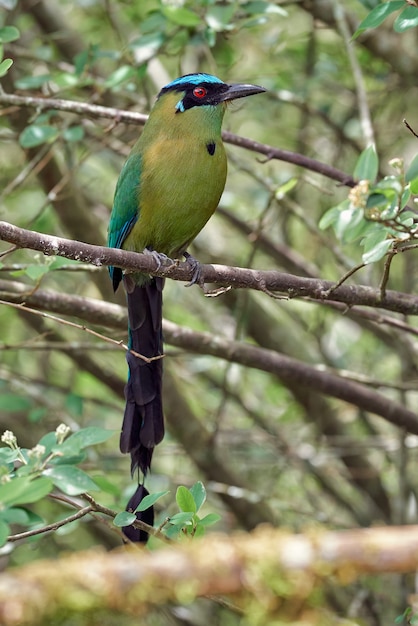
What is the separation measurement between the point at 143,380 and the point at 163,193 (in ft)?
2.58

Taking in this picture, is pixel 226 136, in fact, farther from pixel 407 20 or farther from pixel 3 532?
pixel 3 532

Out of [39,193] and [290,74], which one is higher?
[290,74]

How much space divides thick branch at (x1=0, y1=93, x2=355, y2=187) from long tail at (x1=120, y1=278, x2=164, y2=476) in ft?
2.27

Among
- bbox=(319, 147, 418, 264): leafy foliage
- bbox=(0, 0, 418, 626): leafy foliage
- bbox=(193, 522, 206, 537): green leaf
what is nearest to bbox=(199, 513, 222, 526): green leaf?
bbox=(193, 522, 206, 537): green leaf

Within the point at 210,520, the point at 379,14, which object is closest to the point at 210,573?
the point at 210,520

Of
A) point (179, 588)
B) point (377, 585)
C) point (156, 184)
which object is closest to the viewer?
point (179, 588)

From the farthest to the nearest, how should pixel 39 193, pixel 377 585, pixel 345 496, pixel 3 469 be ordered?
pixel 39 193 < pixel 345 496 < pixel 377 585 < pixel 3 469

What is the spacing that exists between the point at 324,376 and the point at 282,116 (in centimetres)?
311

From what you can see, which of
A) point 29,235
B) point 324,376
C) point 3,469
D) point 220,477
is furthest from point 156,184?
point 3,469

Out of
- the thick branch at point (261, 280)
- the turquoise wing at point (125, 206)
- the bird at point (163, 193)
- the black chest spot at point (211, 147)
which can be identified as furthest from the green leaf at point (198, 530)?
the black chest spot at point (211, 147)

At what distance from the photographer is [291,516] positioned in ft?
17.0

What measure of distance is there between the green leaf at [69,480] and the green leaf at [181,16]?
2272mm

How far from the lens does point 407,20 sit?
2654mm

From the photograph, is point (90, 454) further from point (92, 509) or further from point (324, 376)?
point (92, 509)
